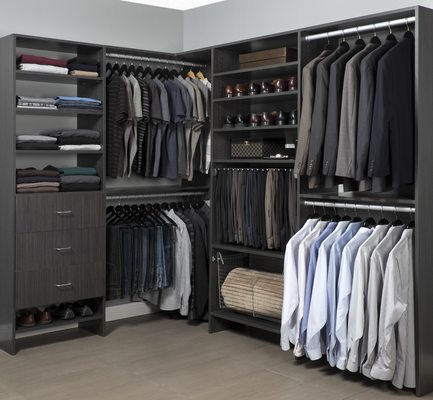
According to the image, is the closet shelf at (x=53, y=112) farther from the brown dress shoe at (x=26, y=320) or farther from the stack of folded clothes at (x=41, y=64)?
the brown dress shoe at (x=26, y=320)

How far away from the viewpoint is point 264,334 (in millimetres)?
5043

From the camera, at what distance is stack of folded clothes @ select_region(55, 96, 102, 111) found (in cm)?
471

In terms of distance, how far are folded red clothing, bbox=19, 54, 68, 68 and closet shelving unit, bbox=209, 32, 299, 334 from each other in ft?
3.75

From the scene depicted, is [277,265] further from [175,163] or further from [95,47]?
[95,47]

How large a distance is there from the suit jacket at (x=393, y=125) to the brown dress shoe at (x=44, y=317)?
2.55 metres

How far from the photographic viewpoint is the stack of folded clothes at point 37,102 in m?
4.53

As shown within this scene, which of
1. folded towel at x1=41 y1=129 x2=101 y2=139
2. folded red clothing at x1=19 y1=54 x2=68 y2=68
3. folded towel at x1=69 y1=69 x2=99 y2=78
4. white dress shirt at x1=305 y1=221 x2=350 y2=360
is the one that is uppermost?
folded red clothing at x1=19 y1=54 x2=68 y2=68

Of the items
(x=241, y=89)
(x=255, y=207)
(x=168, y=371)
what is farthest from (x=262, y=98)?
(x=168, y=371)

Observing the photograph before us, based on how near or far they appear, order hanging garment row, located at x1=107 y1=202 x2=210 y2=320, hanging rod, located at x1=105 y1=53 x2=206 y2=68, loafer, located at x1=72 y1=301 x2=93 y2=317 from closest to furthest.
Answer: loafer, located at x1=72 y1=301 x2=93 y2=317, hanging garment row, located at x1=107 y1=202 x2=210 y2=320, hanging rod, located at x1=105 y1=53 x2=206 y2=68

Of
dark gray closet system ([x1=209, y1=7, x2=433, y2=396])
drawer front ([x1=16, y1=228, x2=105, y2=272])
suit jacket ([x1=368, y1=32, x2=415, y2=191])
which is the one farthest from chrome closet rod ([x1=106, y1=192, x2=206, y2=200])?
suit jacket ([x1=368, y1=32, x2=415, y2=191])

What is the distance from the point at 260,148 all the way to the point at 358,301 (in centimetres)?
147

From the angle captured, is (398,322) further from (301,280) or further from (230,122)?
(230,122)

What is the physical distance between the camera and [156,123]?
5.23m

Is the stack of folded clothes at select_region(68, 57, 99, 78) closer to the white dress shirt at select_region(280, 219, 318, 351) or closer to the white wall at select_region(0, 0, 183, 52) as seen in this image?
the white wall at select_region(0, 0, 183, 52)
